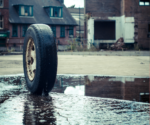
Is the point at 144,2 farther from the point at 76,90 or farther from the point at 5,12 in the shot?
the point at 76,90

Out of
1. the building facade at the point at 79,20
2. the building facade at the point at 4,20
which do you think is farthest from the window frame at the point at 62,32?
the building facade at the point at 79,20

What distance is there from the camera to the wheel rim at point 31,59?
6.01 metres

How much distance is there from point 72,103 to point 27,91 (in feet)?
4.94

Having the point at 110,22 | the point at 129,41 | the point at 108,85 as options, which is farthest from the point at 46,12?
the point at 108,85

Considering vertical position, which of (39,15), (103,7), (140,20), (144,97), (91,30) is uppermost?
(103,7)

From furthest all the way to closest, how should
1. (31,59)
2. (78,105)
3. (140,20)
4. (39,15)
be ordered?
1. (39,15)
2. (140,20)
3. (31,59)
4. (78,105)

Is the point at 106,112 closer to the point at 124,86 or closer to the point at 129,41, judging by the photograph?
the point at 124,86

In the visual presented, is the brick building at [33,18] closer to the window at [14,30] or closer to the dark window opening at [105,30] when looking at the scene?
the window at [14,30]

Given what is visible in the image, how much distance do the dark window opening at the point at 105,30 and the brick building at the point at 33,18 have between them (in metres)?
4.55

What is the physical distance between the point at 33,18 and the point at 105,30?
990 cm

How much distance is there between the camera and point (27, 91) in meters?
6.04

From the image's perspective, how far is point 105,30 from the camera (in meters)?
39.9

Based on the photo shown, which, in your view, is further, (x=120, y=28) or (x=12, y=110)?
(x=120, y=28)

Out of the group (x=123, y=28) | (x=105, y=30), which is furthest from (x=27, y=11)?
(x=123, y=28)
